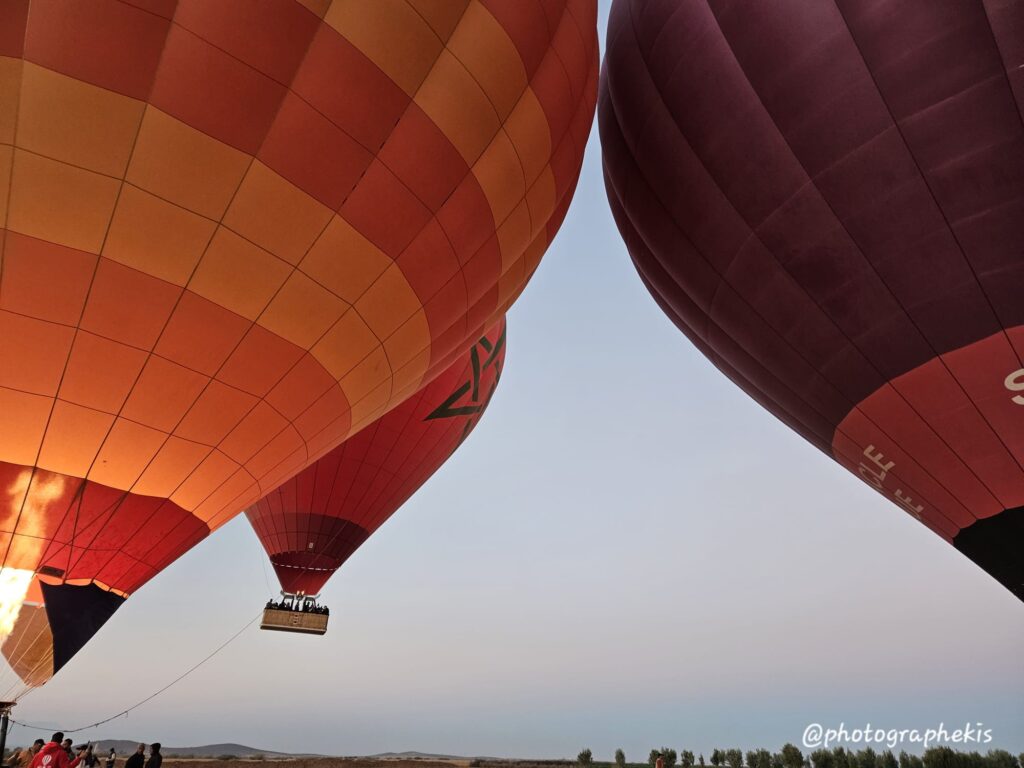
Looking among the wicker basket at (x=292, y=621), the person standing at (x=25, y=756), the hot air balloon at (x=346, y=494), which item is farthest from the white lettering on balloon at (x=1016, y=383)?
the wicker basket at (x=292, y=621)

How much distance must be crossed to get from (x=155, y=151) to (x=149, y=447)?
2025mm

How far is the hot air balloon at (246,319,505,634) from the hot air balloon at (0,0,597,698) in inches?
208

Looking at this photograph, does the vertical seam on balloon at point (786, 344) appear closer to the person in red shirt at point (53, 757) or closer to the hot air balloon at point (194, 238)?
the hot air balloon at point (194, 238)

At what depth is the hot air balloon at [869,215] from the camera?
594cm

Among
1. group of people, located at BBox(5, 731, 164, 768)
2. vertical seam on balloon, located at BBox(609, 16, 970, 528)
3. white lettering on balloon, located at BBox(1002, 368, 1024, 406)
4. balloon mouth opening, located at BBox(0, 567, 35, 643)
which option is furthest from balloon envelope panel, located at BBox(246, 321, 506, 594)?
white lettering on balloon, located at BBox(1002, 368, 1024, 406)

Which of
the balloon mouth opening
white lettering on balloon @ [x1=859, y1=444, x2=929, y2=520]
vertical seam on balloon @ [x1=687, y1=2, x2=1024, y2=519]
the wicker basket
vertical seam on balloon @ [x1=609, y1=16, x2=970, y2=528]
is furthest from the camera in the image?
the wicker basket

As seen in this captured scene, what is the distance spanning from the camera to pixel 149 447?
178 inches

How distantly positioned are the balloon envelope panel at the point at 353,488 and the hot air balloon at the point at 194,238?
5.27 metres

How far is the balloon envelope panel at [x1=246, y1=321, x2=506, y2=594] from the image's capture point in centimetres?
1086

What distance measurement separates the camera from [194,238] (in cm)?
426

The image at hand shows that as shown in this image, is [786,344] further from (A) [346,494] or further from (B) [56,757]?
(B) [56,757]

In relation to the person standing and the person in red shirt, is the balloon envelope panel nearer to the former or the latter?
the person standing

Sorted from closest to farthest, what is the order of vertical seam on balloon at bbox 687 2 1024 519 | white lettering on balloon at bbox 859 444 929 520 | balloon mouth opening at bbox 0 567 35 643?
1. balloon mouth opening at bbox 0 567 35 643
2. vertical seam on balloon at bbox 687 2 1024 519
3. white lettering on balloon at bbox 859 444 929 520

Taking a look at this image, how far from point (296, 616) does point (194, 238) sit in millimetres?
8779
